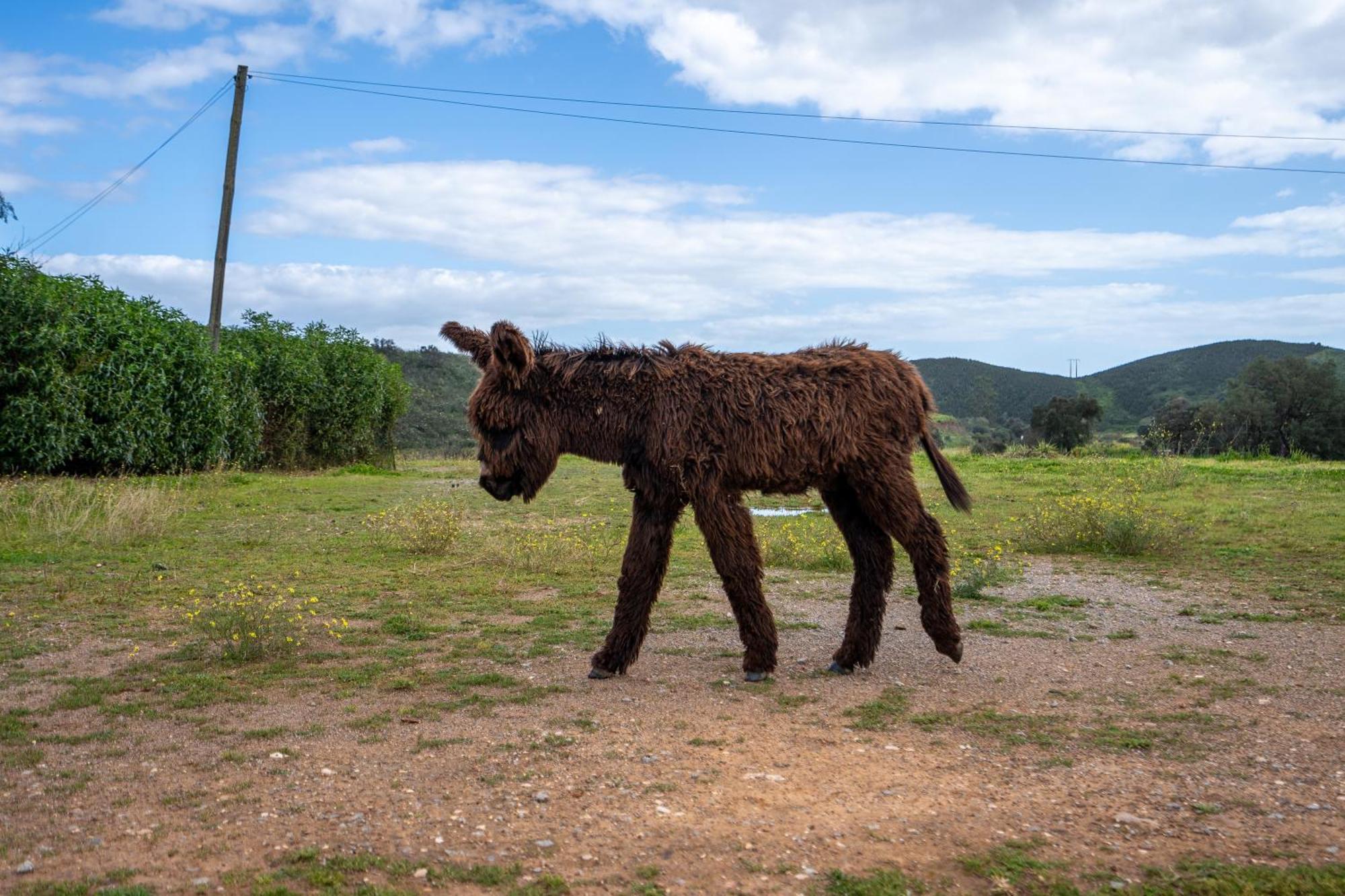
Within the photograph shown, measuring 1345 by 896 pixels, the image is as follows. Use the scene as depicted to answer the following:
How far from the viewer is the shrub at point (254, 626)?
7246 mm

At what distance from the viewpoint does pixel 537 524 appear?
48.4ft

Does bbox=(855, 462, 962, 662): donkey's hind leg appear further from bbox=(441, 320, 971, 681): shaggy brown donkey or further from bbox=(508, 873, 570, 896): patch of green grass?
bbox=(508, 873, 570, 896): patch of green grass

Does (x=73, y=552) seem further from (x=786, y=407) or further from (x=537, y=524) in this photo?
(x=786, y=407)

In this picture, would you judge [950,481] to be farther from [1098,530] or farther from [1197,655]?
[1098,530]

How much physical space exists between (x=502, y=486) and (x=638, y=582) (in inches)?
44.4

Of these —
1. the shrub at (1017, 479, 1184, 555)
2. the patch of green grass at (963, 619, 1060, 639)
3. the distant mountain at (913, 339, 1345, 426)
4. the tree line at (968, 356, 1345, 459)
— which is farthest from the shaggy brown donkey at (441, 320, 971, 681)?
the distant mountain at (913, 339, 1345, 426)

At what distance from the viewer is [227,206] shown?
899 inches

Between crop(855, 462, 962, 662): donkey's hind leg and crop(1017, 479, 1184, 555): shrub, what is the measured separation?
6.70 metres

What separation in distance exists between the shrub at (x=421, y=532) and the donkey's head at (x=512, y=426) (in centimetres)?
572

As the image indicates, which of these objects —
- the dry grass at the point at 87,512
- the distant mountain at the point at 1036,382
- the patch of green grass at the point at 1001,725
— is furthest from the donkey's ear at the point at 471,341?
the distant mountain at the point at 1036,382

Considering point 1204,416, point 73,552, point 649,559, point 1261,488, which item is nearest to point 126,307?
point 73,552

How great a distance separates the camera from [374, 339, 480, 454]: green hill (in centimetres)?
5378

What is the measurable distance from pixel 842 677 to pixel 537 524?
28.0ft

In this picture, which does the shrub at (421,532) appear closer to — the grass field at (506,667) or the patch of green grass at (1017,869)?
the grass field at (506,667)
